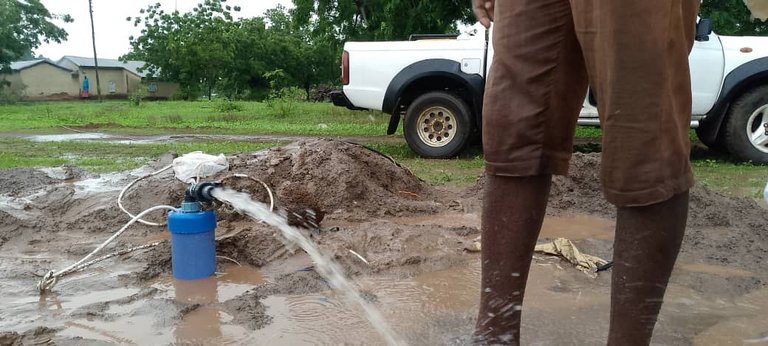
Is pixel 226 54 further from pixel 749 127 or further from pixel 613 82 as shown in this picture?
pixel 613 82

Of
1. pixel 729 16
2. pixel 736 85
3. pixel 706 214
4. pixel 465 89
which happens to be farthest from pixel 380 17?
pixel 706 214

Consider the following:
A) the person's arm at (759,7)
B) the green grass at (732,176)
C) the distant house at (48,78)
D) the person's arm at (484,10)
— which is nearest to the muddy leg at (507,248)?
the person's arm at (484,10)

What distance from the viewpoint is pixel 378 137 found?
1111cm

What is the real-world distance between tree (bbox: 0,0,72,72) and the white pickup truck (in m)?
45.9

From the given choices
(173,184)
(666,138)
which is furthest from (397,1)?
(666,138)

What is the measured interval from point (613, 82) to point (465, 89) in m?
6.30

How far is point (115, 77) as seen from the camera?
65.4 metres

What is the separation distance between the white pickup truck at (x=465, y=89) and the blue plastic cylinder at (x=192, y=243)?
200 inches

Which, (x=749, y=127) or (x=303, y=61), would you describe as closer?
(x=749, y=127)

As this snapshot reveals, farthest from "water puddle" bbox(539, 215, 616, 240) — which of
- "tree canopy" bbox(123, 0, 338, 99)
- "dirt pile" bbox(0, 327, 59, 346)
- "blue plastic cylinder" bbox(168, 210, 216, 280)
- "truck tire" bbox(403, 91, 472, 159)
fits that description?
"tree canopy" bbox(123, 0, 338, 99)

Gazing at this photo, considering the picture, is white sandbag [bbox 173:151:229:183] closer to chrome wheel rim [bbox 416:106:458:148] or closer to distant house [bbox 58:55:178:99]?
chrome wheel rim [bbox 416:106:458:148]

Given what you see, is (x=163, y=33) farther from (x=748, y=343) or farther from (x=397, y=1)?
(x=748, y=343)

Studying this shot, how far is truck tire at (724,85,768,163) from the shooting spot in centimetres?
701

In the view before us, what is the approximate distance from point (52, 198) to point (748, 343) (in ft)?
14.0
